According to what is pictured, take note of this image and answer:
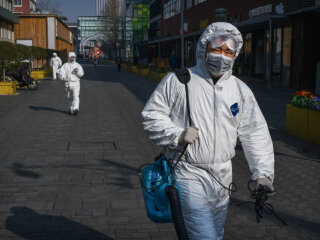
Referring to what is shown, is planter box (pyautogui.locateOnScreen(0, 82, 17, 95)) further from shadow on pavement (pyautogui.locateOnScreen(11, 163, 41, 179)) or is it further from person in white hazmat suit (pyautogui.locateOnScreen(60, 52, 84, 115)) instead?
shadow on pavement (pyautogui.locateOnScreen(11, 163, 41, 179))

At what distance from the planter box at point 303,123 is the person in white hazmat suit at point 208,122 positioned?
6.47 m

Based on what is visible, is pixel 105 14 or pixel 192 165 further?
pixel 105 14

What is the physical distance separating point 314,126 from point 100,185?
4885 millimetres

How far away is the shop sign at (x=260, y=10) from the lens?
2405cm

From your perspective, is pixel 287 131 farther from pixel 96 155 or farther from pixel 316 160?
pixel 96 155

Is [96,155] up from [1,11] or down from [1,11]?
down

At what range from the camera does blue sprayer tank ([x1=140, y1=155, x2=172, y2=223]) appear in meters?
2.90

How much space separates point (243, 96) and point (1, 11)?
40.9 metres

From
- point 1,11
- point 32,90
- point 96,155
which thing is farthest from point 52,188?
point 1,11

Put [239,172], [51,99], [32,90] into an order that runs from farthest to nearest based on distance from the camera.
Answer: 1. [32,90]
2. [51,99]
3. [239,172]

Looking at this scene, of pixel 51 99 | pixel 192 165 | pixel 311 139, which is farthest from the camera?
pixel 51 99

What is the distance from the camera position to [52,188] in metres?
5.90

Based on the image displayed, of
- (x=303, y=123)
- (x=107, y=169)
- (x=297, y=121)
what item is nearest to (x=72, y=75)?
(x=297, y=121)

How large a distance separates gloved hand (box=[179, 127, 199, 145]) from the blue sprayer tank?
30 centimetres
